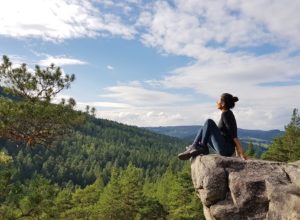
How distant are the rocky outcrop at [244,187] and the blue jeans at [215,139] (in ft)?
2.13

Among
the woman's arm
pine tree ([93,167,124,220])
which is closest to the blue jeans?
the woman's arm

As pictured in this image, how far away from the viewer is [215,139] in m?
12.9

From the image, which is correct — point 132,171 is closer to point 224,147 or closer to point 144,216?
point 144,216

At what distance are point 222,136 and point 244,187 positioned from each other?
219 cm

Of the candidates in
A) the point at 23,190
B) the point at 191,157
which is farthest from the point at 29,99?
the point at 191,157

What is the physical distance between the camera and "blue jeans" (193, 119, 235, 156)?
12867mm

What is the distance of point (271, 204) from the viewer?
35.1 feet

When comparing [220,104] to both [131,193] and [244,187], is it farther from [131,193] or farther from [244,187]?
[131,193]

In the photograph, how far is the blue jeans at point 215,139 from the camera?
12.9 m

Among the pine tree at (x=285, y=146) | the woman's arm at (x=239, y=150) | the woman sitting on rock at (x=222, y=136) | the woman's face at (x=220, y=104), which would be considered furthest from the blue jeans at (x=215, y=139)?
the pine tree at (x=285, y=146)

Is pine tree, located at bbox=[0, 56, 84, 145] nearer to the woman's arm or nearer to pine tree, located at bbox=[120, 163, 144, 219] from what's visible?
the woman's arm

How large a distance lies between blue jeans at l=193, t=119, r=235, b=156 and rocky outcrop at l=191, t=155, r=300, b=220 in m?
0.65

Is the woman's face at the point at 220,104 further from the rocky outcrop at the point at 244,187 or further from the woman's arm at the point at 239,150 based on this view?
the rocky outcrop at the point at 244,187

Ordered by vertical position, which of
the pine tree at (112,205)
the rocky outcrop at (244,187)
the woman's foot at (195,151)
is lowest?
the pine tree at (112,205)
